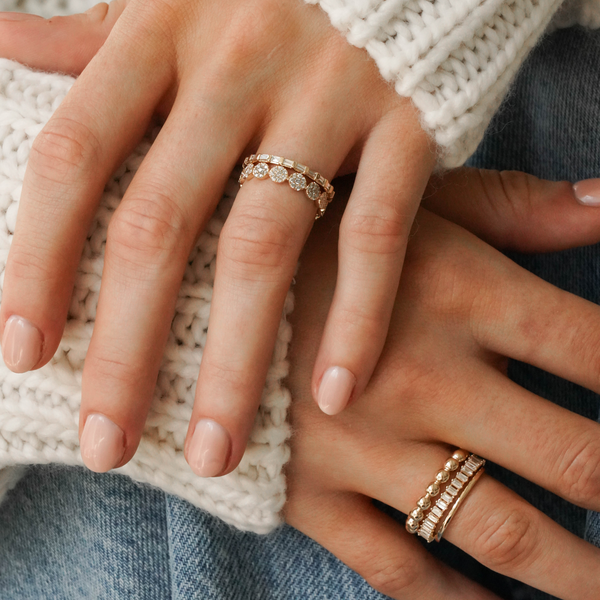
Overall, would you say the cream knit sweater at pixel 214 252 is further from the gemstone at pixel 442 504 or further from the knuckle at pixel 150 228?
the gemstone at pixel 442 504

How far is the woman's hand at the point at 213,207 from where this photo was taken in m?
0.62

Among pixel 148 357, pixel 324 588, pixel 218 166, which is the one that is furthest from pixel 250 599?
pixel 218 166

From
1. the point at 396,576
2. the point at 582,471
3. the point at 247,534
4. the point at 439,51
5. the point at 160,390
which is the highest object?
the point at 439,51

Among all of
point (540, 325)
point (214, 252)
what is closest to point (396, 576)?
point (540, 325)

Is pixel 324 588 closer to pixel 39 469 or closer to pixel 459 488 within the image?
pixel 459 488

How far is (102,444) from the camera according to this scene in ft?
2.00

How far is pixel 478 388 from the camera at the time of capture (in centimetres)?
73

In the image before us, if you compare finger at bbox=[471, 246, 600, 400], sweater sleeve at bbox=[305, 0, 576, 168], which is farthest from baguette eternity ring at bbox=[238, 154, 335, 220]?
finger at bbox=[471, 246, 600, 400]

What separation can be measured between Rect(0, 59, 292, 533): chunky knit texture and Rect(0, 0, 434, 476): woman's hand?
0.13 feet

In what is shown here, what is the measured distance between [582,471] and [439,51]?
525mm

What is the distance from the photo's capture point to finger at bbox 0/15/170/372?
2.02 ft

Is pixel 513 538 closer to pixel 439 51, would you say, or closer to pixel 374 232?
A: pixel 374 232

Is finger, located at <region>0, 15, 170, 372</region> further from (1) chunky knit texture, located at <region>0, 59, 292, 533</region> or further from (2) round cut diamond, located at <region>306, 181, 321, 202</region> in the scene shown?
(2) round cut diamond, located at <region>306, 181, 321, 202</region>

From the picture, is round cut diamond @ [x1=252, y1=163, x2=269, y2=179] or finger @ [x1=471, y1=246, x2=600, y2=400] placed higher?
round cut diamond @ [x1=252, y1=163, x2=269, y2=179]
